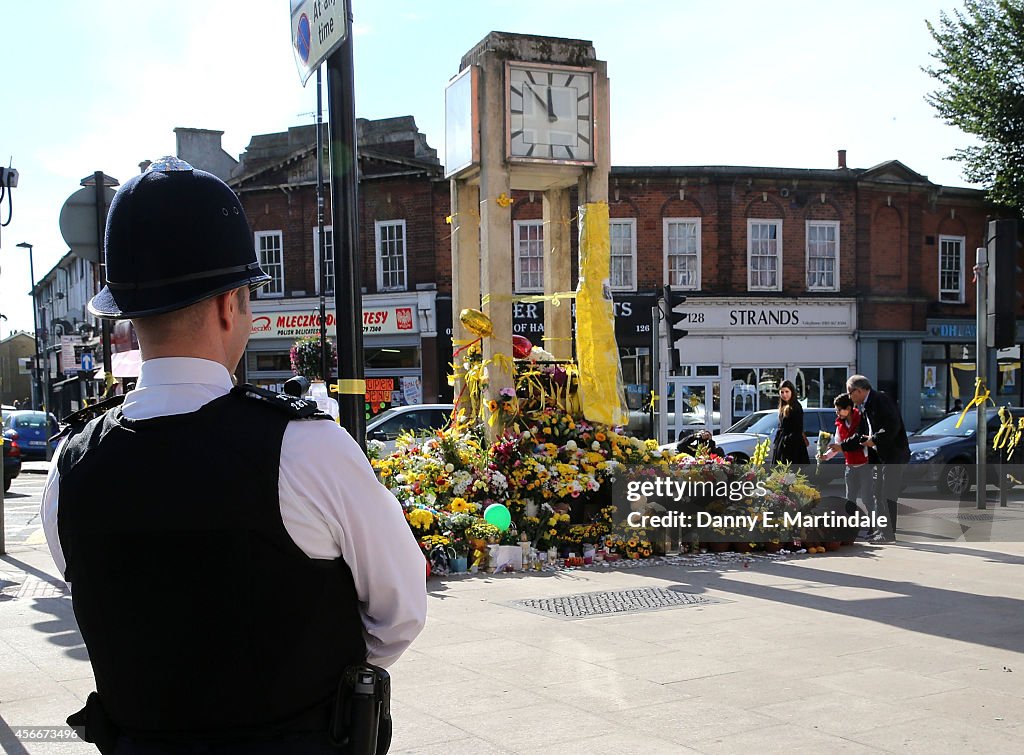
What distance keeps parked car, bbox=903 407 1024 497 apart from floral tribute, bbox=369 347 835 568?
22.6ft

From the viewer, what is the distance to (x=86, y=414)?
2203 millimetres

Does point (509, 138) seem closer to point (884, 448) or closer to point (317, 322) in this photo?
point (884, 448)

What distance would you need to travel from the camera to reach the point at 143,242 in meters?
1.90

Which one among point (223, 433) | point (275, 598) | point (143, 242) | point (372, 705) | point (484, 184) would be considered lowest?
point (372, 705)

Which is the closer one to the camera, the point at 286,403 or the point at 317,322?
the point at 286,403

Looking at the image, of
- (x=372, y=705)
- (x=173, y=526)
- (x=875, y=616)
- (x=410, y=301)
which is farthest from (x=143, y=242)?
(x=410, y=301)

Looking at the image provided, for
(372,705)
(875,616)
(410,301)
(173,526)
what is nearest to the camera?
(173,526)

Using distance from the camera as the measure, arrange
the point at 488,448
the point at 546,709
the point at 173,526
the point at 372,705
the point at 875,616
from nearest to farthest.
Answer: the point at 173,526, the point at 372,705, the point at 546,709, the point at 875,616, the point at 488,448

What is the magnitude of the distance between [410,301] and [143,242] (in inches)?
1064

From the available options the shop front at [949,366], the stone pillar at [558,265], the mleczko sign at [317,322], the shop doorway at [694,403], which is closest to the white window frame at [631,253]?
the shop doorway at [694,403]

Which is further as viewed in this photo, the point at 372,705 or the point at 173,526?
the point at 372,705

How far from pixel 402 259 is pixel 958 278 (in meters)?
17.4

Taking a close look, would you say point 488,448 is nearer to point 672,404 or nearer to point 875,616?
point 875,616

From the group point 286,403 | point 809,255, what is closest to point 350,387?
point 286,403
